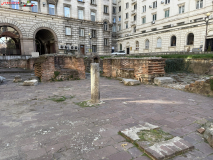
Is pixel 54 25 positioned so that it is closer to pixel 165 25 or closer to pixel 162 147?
pixel 165 25

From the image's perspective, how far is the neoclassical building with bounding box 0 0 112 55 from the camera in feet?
65.5

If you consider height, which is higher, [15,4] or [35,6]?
[35,6]

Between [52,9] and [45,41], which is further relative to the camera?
[45,41]

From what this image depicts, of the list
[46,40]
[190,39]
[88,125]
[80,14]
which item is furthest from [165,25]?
[88,125]

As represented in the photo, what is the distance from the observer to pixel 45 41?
26.6 m

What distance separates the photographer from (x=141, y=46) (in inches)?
1164

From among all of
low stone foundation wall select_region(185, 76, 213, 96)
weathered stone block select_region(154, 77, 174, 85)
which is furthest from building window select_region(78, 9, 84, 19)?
low stone foundation wall select_region(185, 76, 213, 96)

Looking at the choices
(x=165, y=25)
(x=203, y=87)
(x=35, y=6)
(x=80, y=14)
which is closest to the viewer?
(x=203, y=87)

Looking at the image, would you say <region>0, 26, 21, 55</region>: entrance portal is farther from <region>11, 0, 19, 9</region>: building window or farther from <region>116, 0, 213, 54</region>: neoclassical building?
<region>116, 0, 213, 54</region>: neoclassical building

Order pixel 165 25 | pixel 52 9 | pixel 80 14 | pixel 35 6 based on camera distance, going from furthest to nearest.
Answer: pixel 165 25 → pixel 80 14 → pixel 52 9 → pixel 35 6

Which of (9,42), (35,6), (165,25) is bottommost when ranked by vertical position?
(9,42)

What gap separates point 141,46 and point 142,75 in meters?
24.3

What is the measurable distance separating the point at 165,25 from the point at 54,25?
20386 millimetres

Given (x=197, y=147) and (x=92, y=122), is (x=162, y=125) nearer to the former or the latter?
(x=197, y=147)
